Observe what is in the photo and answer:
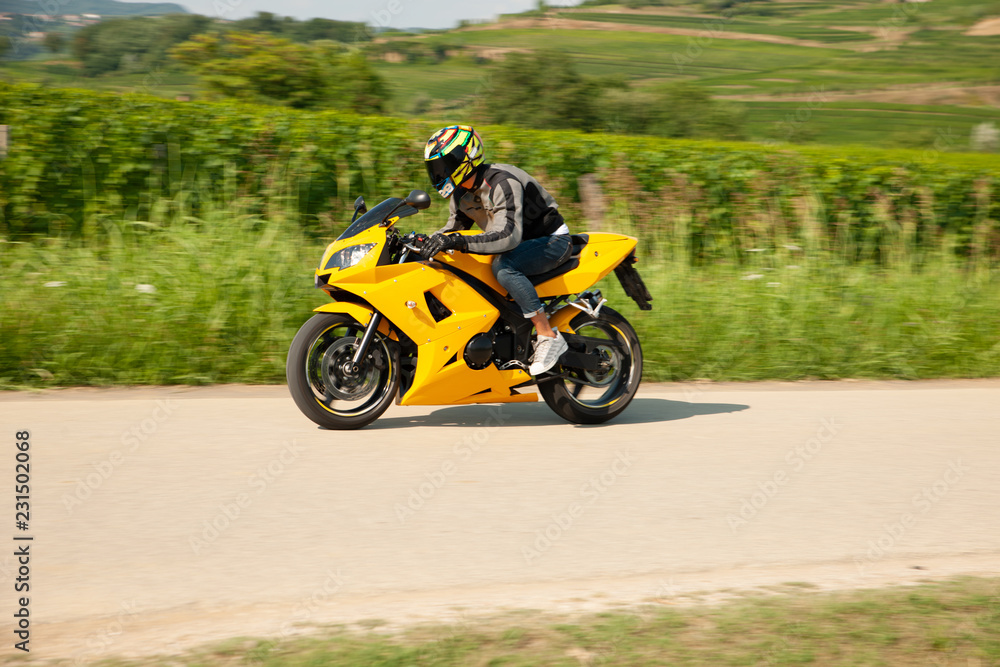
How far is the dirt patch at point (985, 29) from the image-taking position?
166 feet

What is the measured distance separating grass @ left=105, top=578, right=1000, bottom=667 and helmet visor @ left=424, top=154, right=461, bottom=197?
3.31 metres

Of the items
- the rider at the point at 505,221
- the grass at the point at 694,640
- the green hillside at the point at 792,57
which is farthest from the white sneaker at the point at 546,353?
the green hillside at the point at 792,57

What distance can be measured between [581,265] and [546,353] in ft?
2.23

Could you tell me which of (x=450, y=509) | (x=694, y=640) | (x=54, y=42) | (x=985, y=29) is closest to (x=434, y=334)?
(x=450, y=509)

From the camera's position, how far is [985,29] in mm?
51281

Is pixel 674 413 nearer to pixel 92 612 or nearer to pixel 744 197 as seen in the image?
pixel 92 612

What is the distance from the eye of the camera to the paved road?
12.0 feet

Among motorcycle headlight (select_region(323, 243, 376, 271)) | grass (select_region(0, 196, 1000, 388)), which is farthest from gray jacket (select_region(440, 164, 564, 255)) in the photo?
grass (select_region(0, 196, 1000, 388))

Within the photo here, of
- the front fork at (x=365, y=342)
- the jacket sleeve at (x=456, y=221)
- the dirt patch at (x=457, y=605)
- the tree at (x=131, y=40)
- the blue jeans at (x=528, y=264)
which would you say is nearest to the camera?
the dirt patch at (x=457, y=605)

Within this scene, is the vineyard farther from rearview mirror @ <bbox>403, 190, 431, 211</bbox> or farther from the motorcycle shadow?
rearview mirror @ <bbox>403, 190, 431, 211</bbox>

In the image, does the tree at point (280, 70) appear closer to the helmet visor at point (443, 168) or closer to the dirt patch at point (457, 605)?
the helmet visor at point (443, 168)

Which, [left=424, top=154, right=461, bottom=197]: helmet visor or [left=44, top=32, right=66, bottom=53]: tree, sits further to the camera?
[left=44, top=32, right=66, bottom=53]: tree

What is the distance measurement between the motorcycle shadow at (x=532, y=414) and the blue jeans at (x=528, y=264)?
0.88 m

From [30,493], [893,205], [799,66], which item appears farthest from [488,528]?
[799,66]
